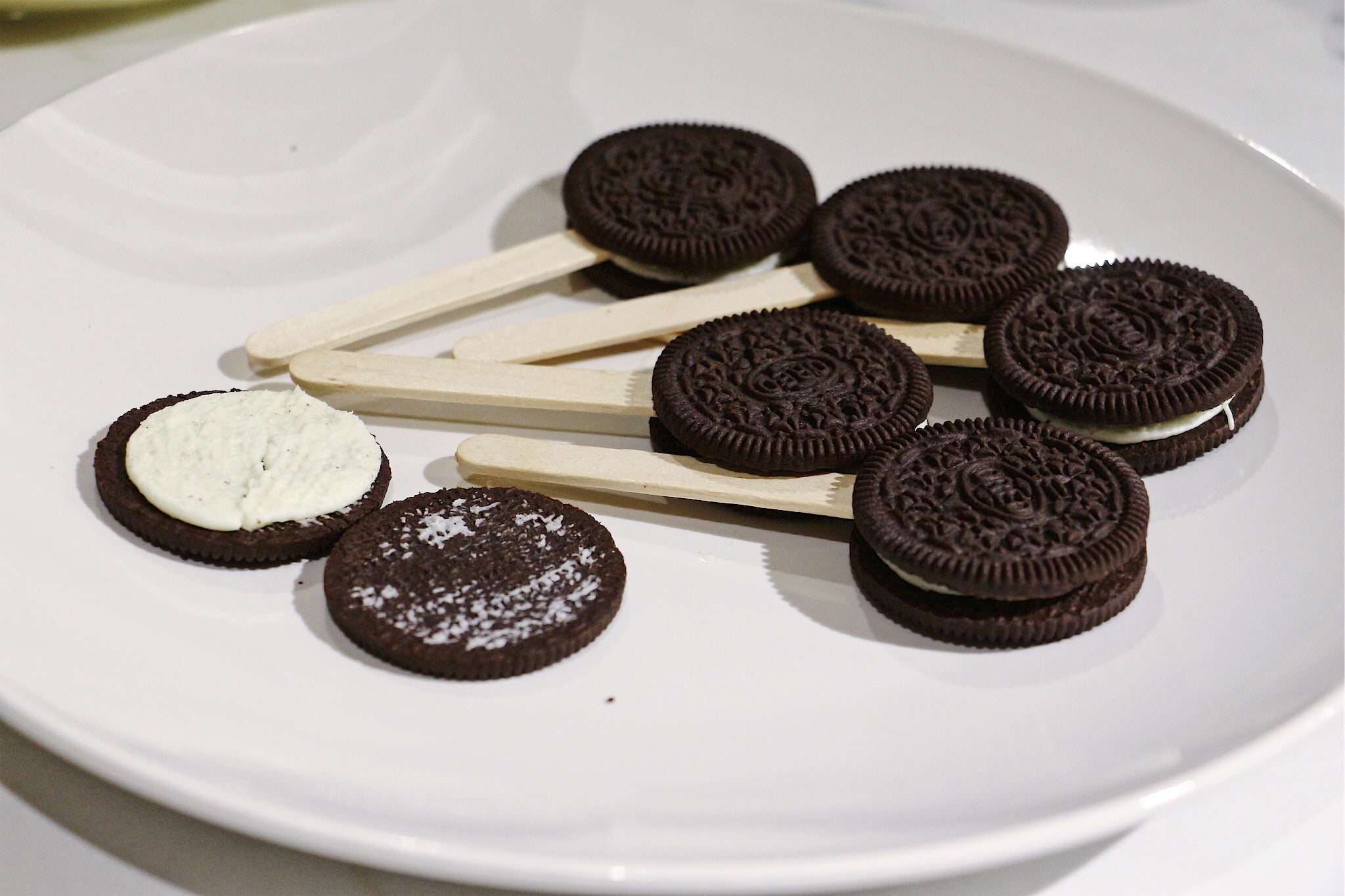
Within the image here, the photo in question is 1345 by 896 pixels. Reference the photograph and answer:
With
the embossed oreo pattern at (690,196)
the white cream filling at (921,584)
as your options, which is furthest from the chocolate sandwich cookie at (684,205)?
the white cream filling at (921,584)

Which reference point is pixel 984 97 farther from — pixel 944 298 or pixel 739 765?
pixel 739 765

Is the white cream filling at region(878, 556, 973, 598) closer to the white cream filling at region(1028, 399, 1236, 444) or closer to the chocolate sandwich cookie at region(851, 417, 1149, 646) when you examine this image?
the chocolate sandwich cookie at region(851, 417, 1149, 646)

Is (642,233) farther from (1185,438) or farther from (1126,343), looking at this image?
(1185,438)

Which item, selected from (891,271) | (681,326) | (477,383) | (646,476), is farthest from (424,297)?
(891,271)

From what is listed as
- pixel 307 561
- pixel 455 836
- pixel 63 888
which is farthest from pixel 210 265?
pixel 455 836

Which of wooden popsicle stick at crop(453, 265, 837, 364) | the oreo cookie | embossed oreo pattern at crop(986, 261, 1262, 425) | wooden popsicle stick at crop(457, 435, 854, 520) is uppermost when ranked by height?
embossed oreo pattern at crop(986, 261, 1262, 425)

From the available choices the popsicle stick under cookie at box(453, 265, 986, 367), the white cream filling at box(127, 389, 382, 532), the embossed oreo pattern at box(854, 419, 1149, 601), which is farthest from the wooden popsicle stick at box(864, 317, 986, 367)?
the white cream filling at box(127, 389, 382, 532)

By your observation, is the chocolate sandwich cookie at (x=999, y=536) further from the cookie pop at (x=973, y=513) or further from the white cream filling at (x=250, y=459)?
the white cream filling at (x=250, y=459)
